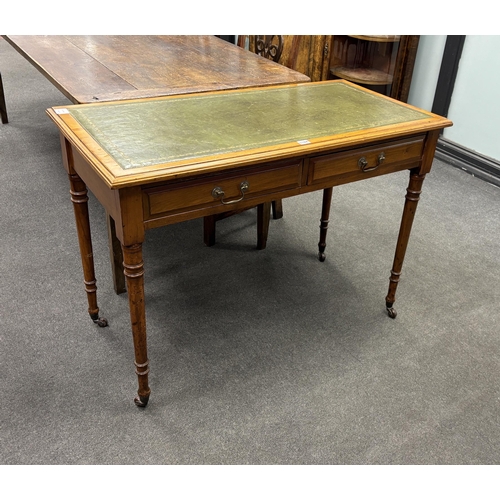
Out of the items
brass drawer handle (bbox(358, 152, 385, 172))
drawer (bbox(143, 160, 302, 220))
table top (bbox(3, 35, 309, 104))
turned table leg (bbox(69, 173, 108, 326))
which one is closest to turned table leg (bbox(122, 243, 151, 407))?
drawer (bbox(143, 160, 302, 220))

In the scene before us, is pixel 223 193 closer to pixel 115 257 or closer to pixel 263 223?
pixel 115 257

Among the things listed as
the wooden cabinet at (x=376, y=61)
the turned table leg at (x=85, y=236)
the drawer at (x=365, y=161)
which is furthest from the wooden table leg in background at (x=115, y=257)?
the wooden cabinet at (x=376, y=61)

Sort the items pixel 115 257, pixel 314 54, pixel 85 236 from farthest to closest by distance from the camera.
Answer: pixel 314 54 < pixel 115 257 < pixel 85 236

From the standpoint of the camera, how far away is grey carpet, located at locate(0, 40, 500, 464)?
1687mm

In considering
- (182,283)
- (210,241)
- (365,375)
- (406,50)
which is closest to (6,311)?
(182,283)

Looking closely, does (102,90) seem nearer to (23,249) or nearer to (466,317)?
(23,249)

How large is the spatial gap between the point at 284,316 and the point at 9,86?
12.8 ft

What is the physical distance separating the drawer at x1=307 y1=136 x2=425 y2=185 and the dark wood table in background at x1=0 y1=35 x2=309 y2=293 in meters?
0.83

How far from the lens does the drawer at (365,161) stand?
5.60ft

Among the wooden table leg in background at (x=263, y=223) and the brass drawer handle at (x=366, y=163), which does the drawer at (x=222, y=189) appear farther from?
the wooden table leg in background at (x=263, y=223)

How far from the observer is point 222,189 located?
153 centimetres

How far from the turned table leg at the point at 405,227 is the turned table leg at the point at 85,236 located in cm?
113

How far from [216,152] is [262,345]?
84cm

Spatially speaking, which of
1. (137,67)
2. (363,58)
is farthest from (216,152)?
(363,58)
